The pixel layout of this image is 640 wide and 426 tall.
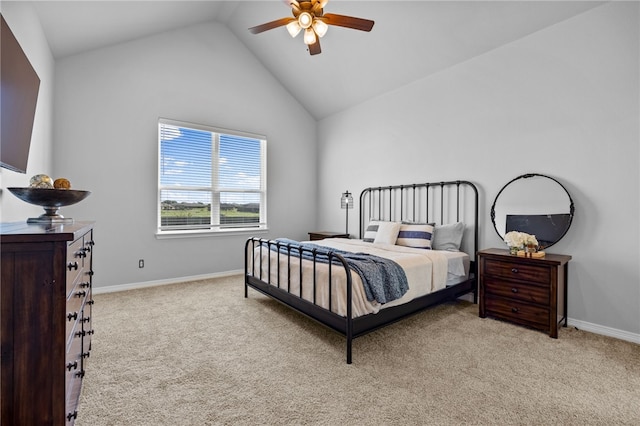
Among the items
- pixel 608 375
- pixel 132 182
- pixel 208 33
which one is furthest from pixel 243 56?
pixel 608 375

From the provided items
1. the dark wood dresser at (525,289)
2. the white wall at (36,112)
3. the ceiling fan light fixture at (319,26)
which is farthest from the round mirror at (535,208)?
the white wall at (36,112)

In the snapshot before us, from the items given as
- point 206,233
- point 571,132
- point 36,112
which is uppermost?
point 36,112

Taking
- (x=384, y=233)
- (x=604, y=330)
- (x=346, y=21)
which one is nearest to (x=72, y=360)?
(x=346, y=21)

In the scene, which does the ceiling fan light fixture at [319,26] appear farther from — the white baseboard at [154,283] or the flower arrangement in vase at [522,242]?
the white baseboard at [154,283]

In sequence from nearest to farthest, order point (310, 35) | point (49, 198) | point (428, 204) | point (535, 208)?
point (49, 198), point (310, 35), point (535, 208), point (428, 204)

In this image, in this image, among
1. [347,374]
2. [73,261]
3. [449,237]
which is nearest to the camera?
[73,261]

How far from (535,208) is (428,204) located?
1255 mm

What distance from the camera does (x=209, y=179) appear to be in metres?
4.98

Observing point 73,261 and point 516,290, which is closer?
point 73,261

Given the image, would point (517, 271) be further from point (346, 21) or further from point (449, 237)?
point (346, 21)

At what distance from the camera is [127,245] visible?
4.21 metres

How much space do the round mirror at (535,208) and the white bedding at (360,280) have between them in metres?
0.63

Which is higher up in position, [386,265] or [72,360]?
[386,265]

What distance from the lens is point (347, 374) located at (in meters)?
2.10
